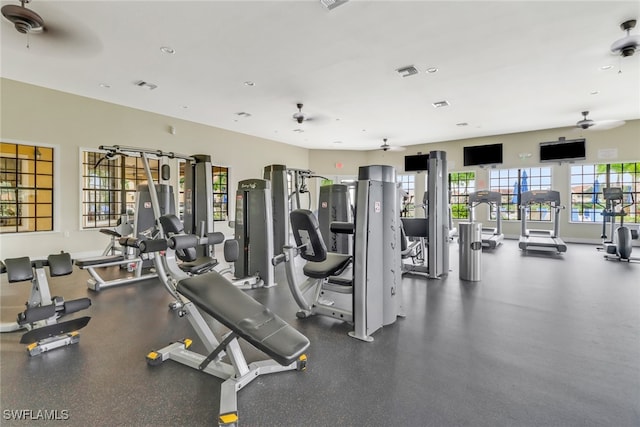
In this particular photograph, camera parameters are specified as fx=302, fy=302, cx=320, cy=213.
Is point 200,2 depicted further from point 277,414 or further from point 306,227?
point 277,414

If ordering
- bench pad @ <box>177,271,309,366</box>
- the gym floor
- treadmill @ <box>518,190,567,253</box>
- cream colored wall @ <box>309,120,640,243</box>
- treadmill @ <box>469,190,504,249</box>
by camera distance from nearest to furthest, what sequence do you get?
bench pad @ <box>177,271,309,366</box> → the gym floor → treadmill @ <box>518,190,567,253</box> → treadmill @ <box>469,190,504,249</box> → cream colored wall @ <box>309,120,640,243</box>

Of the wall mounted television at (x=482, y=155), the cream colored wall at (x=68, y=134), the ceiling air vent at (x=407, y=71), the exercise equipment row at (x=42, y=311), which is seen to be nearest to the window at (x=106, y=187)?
the cream colored wall at (x=68, y=134)

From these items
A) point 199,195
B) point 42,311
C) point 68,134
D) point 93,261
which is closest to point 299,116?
point 199,195

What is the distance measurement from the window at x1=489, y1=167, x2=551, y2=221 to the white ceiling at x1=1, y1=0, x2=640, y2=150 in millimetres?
2366

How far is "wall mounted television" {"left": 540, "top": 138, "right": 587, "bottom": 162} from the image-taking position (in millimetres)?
8039

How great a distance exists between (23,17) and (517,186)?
11376 millimetres

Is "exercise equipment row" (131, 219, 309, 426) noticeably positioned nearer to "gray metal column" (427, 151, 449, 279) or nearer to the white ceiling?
the white ceiling

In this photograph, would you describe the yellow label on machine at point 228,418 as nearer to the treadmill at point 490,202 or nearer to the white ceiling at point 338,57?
the white ceiling at point 338,57

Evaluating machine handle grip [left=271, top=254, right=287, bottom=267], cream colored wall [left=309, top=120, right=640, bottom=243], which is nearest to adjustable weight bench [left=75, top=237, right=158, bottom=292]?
machine handle grip [left=271, top=254, right=287, bottom=267]

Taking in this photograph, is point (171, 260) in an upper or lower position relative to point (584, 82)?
lower

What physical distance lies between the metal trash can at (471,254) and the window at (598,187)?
607 cm

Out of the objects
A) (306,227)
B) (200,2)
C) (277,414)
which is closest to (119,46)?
(200,2)

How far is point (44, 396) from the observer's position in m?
1.83

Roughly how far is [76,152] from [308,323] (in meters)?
6.18
